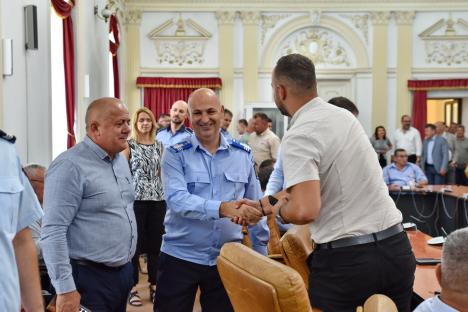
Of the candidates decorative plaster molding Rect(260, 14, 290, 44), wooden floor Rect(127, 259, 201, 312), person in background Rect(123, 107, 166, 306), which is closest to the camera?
wooden floor Rect(127, 259, 201, 312)

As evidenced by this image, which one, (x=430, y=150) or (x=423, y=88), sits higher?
(x=423, y=88)

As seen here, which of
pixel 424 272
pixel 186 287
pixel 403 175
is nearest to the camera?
pixel 186 287

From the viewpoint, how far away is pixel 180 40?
450 inches

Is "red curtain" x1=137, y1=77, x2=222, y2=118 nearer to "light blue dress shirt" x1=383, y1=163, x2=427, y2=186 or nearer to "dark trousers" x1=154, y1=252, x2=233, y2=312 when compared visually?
"light blue dress shirt" x1=383, y1=163, x2=427, y2=186

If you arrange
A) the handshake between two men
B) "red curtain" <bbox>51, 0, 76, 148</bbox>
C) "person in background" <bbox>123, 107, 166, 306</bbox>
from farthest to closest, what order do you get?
"red curtain" <bbox>51, 0, 76, 148</bbox> → "person in background" <bbox>123, 107, 166, 306</bbox> → the handshake between two men

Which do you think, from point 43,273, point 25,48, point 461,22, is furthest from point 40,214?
point 461,22

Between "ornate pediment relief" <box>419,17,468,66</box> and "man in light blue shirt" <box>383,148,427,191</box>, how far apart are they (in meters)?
4.46

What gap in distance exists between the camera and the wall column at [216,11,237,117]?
11.4 meters

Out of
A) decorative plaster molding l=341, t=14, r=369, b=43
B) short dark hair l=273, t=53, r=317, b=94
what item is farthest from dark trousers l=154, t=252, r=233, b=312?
decorative plaster molding l=341, t=14, r=369, b=43

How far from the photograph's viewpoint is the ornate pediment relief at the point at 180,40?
449 inches

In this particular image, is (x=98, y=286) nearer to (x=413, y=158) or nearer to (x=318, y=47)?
(x=413, y=158)

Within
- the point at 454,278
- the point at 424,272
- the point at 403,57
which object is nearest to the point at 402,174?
the point at 403,57

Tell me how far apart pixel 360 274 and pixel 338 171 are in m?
0.35

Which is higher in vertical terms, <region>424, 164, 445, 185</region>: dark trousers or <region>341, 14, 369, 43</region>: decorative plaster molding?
<region>341, 14, 369, 43</region>: decorative plaster molding
